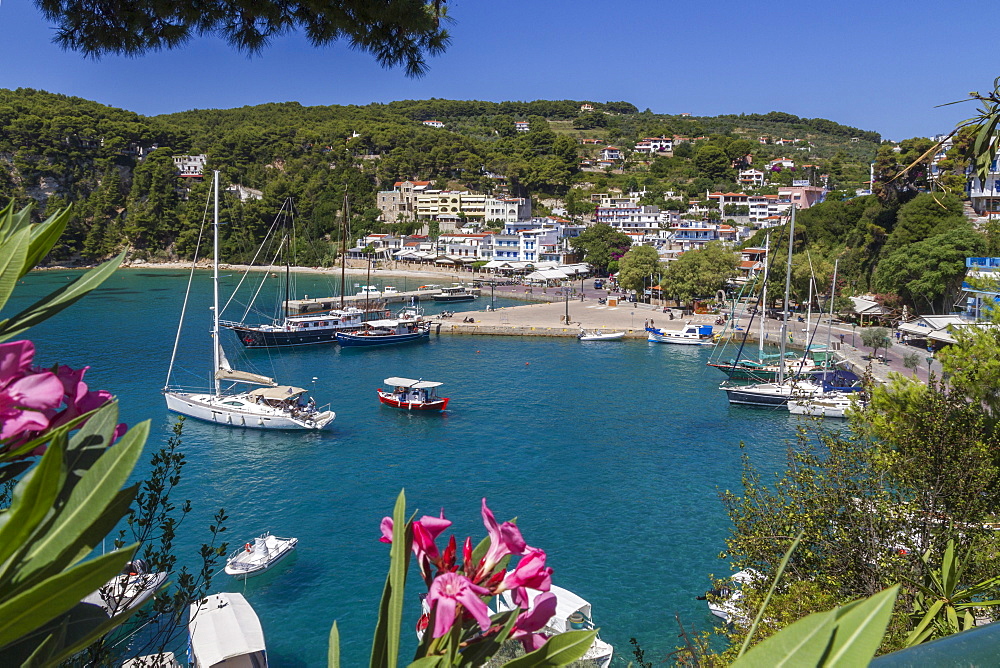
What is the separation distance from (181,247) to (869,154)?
82.0 metres

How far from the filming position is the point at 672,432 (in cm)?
1544

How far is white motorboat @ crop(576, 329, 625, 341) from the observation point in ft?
85.6

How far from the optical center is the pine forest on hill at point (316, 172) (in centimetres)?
3703

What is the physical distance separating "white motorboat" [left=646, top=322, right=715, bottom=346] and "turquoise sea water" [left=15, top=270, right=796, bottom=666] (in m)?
1.98

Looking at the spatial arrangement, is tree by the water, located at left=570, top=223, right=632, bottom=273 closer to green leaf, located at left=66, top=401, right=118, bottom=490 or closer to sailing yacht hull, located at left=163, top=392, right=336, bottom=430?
sailing yacht hull, located at left=163, top=392, right=336, bottom=430

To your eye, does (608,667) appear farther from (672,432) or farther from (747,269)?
(747,269)

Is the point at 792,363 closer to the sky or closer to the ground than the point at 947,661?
closer to the ground

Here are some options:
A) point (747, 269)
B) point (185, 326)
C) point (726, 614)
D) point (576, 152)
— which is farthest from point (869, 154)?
point (726, 614)

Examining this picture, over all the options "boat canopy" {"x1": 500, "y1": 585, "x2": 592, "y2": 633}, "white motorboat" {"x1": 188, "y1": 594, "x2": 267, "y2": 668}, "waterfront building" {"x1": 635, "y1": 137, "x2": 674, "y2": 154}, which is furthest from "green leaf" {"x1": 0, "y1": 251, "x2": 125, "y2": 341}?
"waterfront building" {"x1": 635, "y1": 137, "x2": 674, "y2": 154}

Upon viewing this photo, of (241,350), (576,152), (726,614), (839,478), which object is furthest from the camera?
(576,152)

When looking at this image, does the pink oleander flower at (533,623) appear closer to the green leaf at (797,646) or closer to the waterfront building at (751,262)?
the green leaf at (797,646)

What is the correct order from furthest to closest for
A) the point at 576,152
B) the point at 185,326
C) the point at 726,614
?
the point at 576,152 < the point at 185,326 < the point at 726,614

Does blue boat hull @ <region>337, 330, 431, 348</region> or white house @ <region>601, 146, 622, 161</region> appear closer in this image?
blue boat hull @ <region>337, 330, 431, 348</region>

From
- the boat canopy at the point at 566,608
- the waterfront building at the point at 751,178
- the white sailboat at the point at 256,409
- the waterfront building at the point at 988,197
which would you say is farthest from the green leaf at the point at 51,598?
the waterfront building at the point at 751,178
